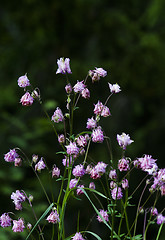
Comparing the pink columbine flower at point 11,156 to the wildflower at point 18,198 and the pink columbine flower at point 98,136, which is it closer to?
the wildflower at point 18,198

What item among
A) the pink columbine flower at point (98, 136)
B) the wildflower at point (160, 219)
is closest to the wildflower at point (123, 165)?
the pink columbine flower at point (98, 136)

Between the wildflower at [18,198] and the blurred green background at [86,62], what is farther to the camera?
the blurred green background at [86,62]

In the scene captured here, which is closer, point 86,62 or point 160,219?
point 160,219

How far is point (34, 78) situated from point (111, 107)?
1057 mm

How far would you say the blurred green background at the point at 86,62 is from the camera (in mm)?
4359

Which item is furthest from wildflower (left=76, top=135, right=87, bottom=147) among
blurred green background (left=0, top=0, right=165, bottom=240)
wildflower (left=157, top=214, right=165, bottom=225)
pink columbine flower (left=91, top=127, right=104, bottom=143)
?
blurred green background (left=0, top=0, right=165, bottom=240)

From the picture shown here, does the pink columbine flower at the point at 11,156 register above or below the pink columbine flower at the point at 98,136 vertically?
below

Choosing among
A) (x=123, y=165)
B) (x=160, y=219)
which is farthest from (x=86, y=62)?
(x=123, y=165)

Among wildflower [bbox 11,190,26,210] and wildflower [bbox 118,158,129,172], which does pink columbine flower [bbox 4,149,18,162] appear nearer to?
wildflower [bbox 11,190,26,210]

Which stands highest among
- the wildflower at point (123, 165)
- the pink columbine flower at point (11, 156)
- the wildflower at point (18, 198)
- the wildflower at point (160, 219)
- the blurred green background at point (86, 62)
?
the blurred green background at point (86, 62)

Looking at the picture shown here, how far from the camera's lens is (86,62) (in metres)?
4.66

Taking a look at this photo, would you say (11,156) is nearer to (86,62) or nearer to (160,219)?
(160,219)

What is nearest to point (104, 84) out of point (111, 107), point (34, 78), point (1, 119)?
point (111, 107)

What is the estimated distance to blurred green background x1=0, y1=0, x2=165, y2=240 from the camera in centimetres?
436
